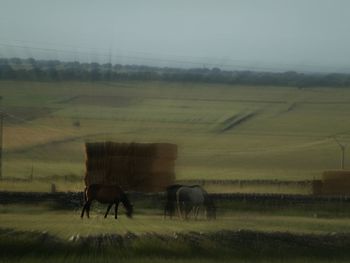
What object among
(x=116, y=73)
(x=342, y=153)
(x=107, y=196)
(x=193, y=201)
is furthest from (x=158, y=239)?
(x=342, y=153)

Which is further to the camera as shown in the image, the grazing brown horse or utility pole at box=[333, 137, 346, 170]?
utility pole at box=[333, 137, 346, 170]

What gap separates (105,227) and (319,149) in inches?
204

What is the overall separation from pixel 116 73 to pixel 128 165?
1.52m

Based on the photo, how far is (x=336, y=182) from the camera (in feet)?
41.2

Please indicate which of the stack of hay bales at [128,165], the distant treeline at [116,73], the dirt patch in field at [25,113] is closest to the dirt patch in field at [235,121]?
the distant treeline at [116,73]

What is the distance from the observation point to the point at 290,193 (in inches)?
480

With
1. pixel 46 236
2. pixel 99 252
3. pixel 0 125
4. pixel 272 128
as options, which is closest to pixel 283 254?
pixel 99 252

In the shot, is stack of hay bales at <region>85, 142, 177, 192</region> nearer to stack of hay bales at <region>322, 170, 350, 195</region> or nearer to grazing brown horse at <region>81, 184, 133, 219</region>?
grazing brown horse at <region>81, 184, 133, 219</region>

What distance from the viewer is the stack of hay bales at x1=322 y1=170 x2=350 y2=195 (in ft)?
40.2

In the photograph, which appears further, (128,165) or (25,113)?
(25,113)

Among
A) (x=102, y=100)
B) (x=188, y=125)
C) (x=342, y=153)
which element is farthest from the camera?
(x=342, y=153)

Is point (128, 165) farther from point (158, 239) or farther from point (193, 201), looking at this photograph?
point (158, 239)

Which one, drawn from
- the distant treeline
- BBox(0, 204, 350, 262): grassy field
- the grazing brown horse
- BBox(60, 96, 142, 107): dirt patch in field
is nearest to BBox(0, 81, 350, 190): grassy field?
BBox(60, 96, 142, 107): dirt patch in field

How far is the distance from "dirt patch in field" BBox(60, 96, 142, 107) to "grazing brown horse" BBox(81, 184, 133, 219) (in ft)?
4.72
